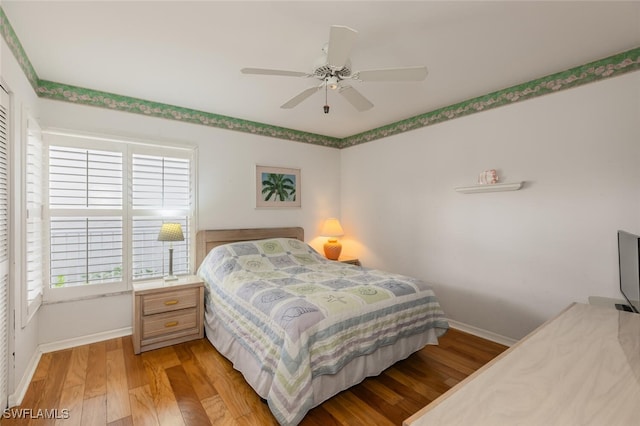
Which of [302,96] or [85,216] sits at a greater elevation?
[302,96]

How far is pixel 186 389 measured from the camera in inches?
83.7

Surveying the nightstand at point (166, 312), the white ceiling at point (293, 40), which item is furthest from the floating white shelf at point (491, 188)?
the nightstand at point (166, 312)

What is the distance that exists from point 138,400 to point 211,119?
9.18 ft

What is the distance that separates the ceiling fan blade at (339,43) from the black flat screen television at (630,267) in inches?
76.0

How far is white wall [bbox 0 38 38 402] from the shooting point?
186 cm

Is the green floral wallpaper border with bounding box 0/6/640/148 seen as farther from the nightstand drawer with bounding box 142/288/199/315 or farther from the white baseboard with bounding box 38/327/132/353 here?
the white baseboard with bounding box 38/327/132/353

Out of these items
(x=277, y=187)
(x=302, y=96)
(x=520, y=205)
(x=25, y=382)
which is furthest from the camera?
(x=277, y=187)

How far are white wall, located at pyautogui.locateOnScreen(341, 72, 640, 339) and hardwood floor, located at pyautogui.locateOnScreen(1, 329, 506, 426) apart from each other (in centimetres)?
68

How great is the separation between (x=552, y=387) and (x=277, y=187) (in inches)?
137

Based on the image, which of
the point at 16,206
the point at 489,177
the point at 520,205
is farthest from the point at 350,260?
the point at 16,206

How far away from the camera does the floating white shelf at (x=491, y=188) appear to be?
2726 mm

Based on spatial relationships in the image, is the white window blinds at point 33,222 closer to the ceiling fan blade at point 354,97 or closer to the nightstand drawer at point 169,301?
the nightstand drawer at point 169,301

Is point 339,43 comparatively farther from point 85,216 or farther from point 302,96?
point 85,216

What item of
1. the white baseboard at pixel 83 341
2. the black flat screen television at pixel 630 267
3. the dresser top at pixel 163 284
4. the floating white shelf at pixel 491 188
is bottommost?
the white baseboard at pixel 83 341
